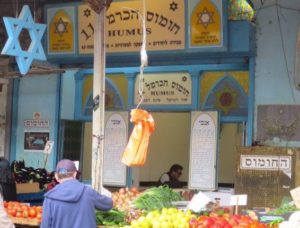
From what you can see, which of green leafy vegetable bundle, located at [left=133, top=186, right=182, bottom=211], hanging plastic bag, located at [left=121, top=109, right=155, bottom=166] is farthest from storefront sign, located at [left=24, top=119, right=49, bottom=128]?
hanging plastic bag, located at [left=121, top=109, right=155, bottom=166]

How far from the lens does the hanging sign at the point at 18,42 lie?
6.62m

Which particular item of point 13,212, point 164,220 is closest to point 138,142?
point 164,220

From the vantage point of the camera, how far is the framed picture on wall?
10727mm

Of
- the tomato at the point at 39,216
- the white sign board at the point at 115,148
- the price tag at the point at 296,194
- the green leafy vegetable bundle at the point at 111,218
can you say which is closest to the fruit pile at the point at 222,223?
the price tag at the point at 296,194

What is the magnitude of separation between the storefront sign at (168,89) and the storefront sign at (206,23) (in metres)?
0.74

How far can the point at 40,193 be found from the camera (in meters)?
10.3

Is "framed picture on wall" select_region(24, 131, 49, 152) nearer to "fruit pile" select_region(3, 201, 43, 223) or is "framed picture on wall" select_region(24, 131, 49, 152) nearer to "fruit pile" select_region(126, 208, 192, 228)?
"fruit pile" select_region(3, 201, 43, 223)

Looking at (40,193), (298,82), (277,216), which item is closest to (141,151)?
(277,216)

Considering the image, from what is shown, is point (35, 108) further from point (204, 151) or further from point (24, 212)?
point (24, 212)

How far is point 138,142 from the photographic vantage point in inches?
228

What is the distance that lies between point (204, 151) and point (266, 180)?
1.43 m

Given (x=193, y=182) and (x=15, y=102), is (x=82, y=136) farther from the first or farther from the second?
(x=193, y=182)

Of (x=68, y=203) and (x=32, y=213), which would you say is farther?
(x=32, y=213)

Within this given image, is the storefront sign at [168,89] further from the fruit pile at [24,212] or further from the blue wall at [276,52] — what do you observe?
the fruit pile at [24,212]
